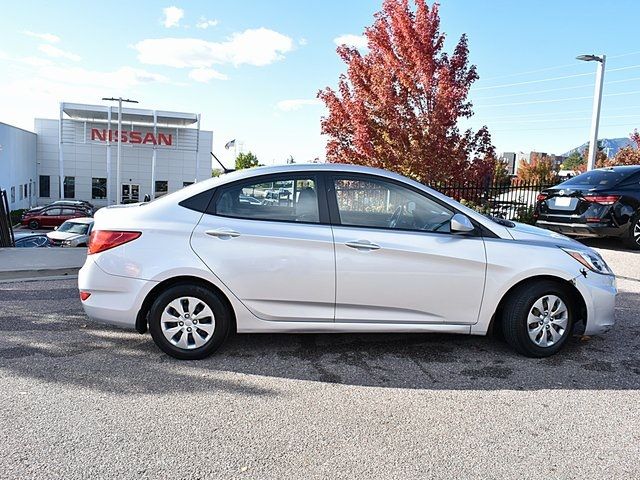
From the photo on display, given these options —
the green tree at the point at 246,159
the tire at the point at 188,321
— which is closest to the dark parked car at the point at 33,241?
the tire at the point at 188,321

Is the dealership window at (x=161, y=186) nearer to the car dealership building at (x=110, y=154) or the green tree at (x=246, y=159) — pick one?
the car dealership building at (x=110, y=154)

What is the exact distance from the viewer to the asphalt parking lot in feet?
9.79

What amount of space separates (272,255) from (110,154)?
4754cm

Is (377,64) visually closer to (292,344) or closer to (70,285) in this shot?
(70,285)

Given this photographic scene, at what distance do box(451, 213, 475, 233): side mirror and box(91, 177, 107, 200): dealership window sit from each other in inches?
1934

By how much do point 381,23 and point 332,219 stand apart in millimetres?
12286

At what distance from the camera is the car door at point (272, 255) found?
4324 mm

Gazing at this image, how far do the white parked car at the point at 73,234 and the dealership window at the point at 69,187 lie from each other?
29.5 m

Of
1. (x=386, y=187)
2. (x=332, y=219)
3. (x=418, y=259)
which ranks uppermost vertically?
(x=386, y=187)

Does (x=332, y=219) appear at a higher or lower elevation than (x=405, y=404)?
higher

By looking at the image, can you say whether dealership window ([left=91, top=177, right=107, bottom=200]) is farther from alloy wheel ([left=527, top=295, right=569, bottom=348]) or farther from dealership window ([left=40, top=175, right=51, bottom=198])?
alloy wheel ([left=527, top=295, right=569, bottom=348])

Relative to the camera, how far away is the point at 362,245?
4359 millimetres

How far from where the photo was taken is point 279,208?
449 centimetres

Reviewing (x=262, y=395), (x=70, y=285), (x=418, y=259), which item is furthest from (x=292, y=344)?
(x=70, y=285)
